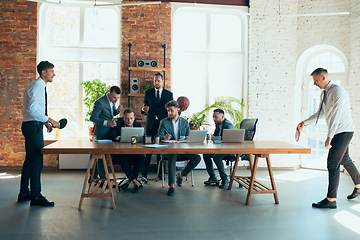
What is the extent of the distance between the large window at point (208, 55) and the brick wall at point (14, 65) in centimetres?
308

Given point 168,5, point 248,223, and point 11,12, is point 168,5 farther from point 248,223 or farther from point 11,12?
point 248,223

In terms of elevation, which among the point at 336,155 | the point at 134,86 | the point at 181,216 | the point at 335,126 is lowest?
the point at 181,216

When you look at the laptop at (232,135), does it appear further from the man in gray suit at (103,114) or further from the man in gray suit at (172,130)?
the man in gray suit at (103,114)

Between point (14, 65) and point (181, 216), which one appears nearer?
point (181, 216)

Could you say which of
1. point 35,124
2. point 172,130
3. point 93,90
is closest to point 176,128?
point 172,130

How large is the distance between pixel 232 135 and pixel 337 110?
4.40ft

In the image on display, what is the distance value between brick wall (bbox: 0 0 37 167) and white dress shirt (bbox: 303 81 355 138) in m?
5.52

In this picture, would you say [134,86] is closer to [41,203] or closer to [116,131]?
[116,131]

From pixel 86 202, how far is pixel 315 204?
9.69 feet

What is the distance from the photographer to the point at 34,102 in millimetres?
3570

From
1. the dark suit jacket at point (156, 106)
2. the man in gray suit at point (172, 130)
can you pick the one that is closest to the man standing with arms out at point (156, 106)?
the dark suit jacket at point (156, 106)

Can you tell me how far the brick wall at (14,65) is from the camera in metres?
6.09

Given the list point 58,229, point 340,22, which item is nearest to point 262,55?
point 340,22

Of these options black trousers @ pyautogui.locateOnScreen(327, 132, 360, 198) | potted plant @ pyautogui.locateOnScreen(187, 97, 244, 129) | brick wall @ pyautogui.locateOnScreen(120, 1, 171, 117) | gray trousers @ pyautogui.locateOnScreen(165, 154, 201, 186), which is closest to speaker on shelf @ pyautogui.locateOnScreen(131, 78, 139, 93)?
brick wall @ pyautogui.locateOnScreen(120, 1, 171, 117)
